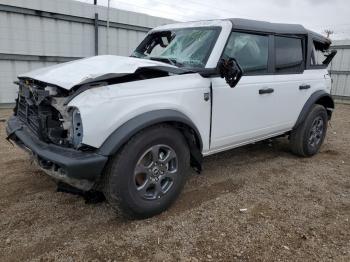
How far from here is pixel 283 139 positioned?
6133 millimetres

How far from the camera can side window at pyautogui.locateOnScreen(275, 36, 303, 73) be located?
4250 mm

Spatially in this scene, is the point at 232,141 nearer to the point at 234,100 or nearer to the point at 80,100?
the point at 234,100

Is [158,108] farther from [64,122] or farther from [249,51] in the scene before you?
[249,51]

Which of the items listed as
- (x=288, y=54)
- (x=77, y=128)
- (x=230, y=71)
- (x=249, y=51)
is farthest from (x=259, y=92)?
(x=77, y=128)

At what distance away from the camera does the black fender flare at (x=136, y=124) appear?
8.29 ft

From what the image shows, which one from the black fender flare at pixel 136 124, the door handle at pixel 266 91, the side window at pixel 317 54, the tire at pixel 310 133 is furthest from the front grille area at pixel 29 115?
the side window at pixel 317 54

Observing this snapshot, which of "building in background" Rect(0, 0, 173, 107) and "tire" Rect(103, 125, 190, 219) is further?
"building in background" Rect(0, 0, 173, 107)

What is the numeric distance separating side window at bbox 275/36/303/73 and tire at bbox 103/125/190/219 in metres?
2.02

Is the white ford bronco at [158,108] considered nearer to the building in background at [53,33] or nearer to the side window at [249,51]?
the side window at [249,51]

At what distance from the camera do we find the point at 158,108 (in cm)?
286

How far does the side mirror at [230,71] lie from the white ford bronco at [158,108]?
0.01 meters

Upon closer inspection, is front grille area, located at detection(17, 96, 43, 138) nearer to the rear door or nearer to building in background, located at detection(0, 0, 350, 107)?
the rear door

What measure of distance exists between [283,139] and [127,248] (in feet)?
14.5

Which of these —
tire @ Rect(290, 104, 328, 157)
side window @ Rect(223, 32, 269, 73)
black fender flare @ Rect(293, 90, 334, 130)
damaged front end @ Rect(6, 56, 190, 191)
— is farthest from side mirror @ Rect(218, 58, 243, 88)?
tire @ Rect(290, 104, 328, 157)
